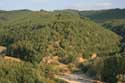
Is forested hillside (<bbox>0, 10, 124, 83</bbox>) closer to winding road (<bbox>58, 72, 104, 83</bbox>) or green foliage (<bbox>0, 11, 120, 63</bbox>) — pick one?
green foliage (<bbox>0, 11, 120, 63</bbox>)

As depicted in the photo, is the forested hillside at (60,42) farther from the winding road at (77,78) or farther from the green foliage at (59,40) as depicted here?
the winding road at (77,78)

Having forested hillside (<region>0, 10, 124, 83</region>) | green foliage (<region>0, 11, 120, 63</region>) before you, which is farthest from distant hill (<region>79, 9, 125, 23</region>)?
green foliage (<region>0, 11, 120, 63</region>)

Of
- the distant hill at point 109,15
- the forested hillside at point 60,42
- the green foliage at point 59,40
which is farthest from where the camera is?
the distant hill at point 109,15

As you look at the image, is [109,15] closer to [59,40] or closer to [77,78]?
[59,40]

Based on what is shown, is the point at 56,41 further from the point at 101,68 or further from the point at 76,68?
the point at 101,68

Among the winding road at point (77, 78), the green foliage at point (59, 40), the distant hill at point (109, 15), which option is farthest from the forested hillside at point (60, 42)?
the distant hill at point (109, 15)

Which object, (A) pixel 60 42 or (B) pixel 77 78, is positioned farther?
(A) pixel 60 42

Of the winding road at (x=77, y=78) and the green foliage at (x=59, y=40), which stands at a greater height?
the green foliage at (x=59, y=40)

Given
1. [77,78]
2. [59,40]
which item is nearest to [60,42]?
[59,40]

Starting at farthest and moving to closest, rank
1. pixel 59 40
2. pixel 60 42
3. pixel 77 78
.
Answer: pixel 59 40 < pixel 60 42 < pixel 77 78

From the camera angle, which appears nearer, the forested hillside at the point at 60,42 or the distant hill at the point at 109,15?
the forested hillside at the point at 60,42

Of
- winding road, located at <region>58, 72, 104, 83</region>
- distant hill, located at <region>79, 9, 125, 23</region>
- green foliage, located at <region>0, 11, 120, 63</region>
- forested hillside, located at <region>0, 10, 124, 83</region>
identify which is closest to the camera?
winding road, located at <region>58, 72, 104, 83</region>

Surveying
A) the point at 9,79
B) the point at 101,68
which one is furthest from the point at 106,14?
the point at 9,79

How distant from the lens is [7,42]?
→ 323 feet
